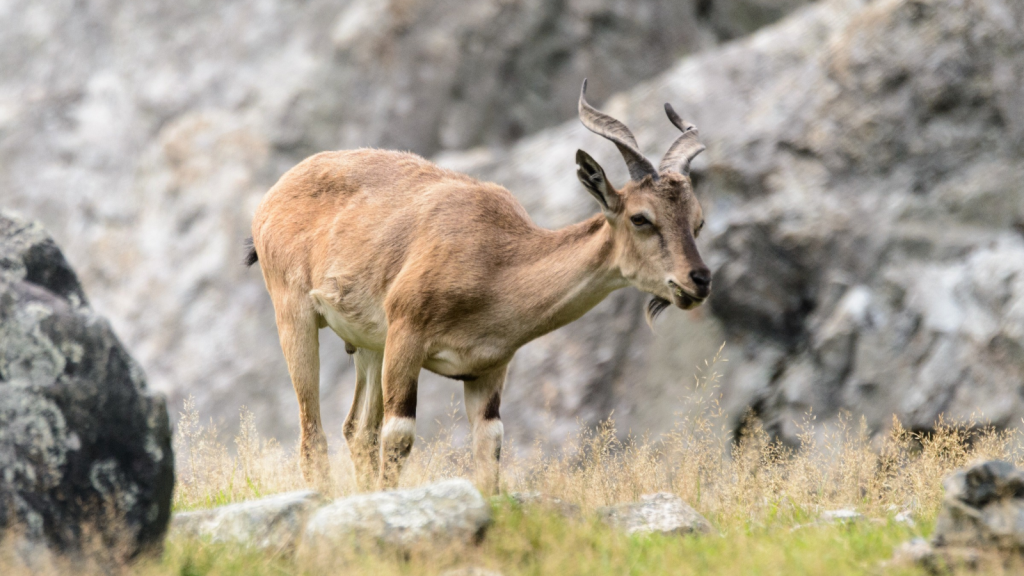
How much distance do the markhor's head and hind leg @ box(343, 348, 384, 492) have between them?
2137 millimetres

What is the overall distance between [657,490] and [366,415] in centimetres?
228

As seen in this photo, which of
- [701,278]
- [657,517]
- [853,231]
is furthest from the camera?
[853,231]

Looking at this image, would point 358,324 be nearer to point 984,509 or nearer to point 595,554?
point 595,554

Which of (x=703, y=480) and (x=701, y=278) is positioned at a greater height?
(x=701, y=278)

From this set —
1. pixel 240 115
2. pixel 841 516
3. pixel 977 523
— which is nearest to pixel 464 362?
pixel 841 516

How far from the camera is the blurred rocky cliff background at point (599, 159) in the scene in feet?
40.9

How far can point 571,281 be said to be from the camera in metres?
6.81

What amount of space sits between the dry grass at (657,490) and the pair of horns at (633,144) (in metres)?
1.32

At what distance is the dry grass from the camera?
5055mm

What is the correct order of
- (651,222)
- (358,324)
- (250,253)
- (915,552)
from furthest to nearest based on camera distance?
(250,253)
(358,324)
(651,222)
(915,552)

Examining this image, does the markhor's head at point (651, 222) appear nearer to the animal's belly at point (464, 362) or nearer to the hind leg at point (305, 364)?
the animal's belly at point (464, 362)

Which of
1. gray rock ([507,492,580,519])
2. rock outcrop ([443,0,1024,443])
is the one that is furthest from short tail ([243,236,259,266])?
rock outcrop ([443,0,1024,443])

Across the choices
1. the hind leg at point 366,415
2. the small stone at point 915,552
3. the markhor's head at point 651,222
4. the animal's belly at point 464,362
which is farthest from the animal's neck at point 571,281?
the small stone at point 915,552

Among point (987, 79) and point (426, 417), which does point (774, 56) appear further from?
point (426, 417)
